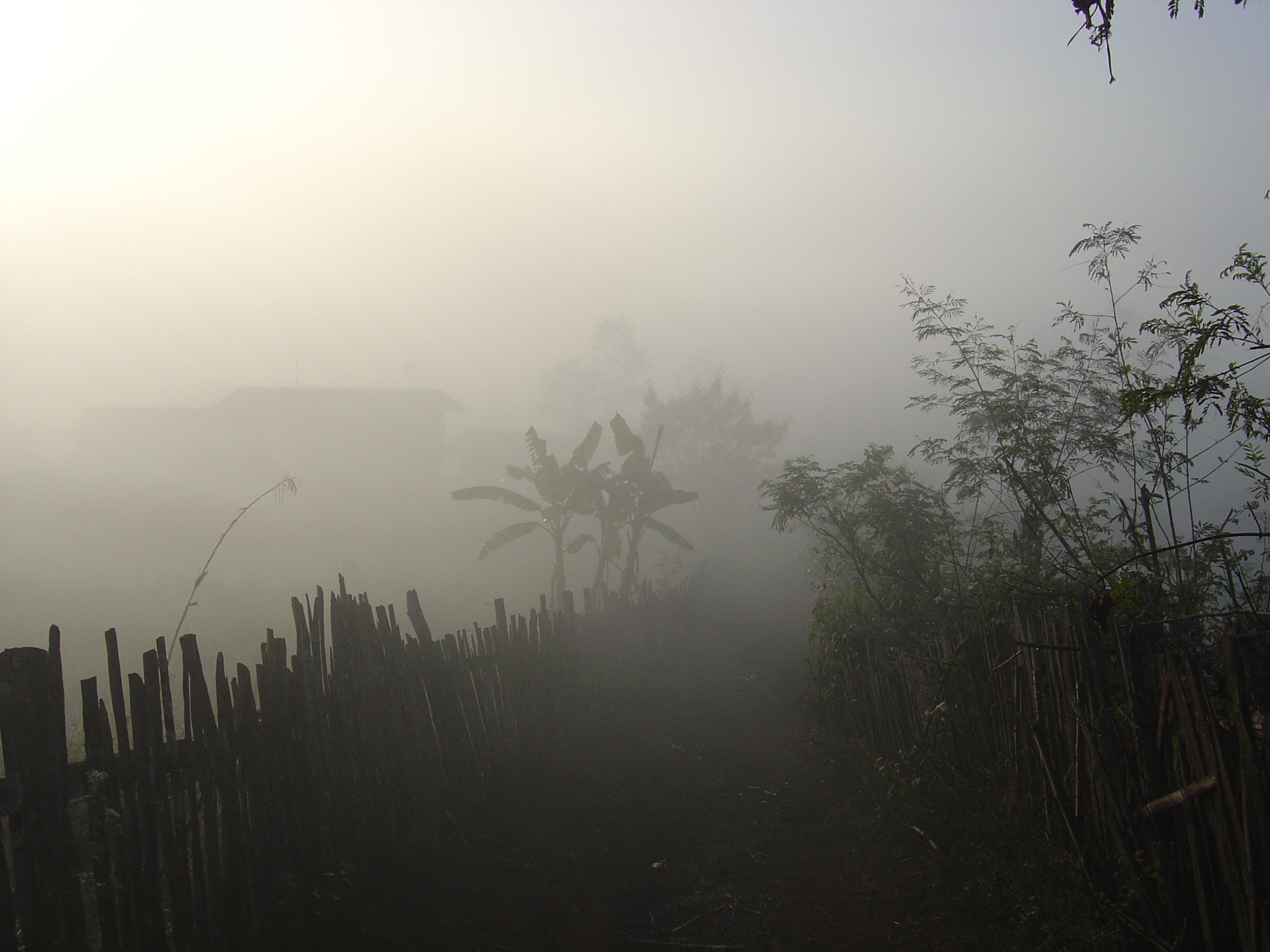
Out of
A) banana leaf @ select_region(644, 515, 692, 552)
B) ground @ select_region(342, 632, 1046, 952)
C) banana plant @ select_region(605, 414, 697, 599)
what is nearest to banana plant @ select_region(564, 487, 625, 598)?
banana plant @ select_region(605, 414, 697, 599)

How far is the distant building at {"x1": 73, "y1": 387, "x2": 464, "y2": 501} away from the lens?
104 feet

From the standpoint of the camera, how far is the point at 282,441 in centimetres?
3341

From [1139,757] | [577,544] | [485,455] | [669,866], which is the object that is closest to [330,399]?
[485,455]

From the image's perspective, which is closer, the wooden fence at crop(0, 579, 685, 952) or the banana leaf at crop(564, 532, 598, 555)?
the wooden fence at crop(0, 579, 685, 952)

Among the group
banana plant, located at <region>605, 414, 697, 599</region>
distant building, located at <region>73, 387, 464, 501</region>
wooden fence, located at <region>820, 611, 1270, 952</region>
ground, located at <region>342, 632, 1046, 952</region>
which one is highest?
distant building, located at <region>73, 387, 464, 501</region>

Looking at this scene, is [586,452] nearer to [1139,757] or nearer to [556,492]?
[556,492]

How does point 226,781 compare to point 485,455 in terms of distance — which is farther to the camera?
point 485,455

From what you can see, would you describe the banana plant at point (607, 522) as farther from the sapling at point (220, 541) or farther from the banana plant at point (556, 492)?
the sapling at point (220, 541)

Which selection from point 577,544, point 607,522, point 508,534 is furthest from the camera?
point 577,544

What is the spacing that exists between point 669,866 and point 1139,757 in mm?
3136

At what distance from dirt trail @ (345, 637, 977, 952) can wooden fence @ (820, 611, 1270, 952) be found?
0.89 meters

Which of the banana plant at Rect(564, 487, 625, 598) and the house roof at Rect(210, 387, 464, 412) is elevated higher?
the house roof at Rect(210, 387, 464, 412)

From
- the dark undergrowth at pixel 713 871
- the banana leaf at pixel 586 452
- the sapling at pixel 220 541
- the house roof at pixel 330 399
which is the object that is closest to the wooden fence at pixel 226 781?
the dark undergrowth at pixel 713 871

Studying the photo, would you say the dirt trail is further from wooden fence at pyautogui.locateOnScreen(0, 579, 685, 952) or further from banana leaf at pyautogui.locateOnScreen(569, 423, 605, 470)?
banana leaf at pyautogui.locateOnScreen(569, 423, 605, 470)
